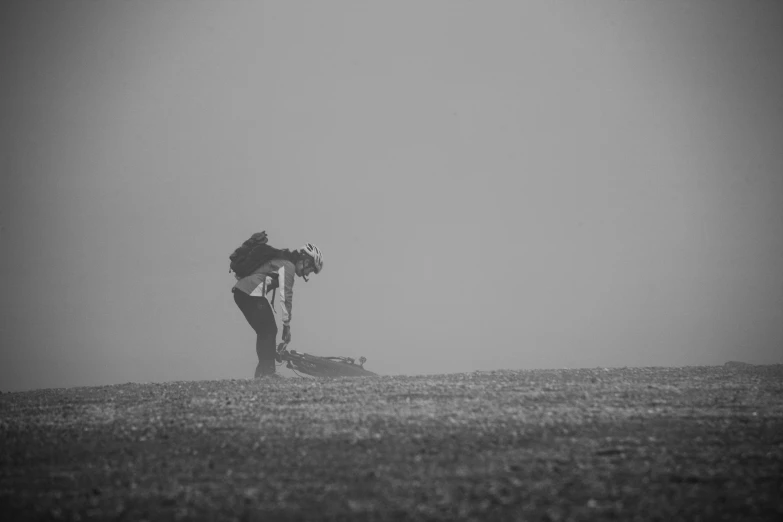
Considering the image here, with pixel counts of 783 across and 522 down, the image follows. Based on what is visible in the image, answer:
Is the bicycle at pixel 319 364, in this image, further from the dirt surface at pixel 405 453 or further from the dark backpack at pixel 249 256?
the dirt surface at pixel 405 453

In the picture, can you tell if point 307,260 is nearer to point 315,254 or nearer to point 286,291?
point 315,254

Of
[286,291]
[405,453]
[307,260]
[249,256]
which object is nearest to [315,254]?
[307,260]

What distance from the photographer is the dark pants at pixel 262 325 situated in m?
17.3

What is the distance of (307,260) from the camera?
18.3 metres

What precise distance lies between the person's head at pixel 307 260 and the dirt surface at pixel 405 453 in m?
6.65

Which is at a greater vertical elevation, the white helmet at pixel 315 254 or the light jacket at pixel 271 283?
the white helmet at pixel 315 254

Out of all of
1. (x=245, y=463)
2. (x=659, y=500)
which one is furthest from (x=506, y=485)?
(x=245, y=463)

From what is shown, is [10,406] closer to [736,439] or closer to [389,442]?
[389,442]

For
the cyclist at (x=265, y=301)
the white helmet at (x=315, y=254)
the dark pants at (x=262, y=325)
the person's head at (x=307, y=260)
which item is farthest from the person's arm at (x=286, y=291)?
the white helmet at (x=315, y=254)

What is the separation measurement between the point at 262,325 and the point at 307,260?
2.22 meters

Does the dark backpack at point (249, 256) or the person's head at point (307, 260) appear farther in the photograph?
the person's head at point (307, 260)

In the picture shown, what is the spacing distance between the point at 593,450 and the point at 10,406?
9.84 metres

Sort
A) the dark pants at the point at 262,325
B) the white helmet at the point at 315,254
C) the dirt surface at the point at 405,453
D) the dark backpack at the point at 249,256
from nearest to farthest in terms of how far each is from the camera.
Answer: the dirt surface at the point at 405,453 < the dark pants at the point at 262,325 < the dark backpack at the point at 249,256 < the white helmet at the point at 315,254

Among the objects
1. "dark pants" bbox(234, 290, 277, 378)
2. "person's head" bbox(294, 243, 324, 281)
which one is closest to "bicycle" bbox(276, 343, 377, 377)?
"dark pants" bbox(234, 290, 277, 378)
